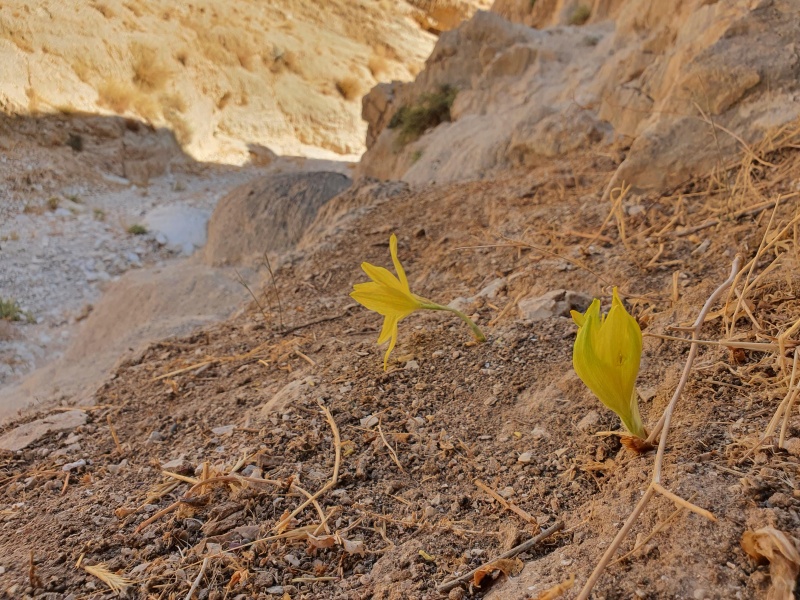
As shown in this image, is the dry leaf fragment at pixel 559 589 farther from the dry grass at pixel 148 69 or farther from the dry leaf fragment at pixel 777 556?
the dry grass at pixel 148 69

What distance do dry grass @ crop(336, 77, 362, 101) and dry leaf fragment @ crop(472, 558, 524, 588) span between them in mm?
12345

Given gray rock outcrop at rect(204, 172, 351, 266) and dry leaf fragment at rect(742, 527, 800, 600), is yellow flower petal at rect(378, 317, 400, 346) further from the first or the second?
gray rock outcrop at rect(204, 172, 351, 266)

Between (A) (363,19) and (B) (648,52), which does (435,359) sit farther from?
(A) (363,19)

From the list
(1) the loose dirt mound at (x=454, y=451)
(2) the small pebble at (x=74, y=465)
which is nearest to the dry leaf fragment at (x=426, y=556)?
(1) the loose dirt mound at (x=454, y=451)

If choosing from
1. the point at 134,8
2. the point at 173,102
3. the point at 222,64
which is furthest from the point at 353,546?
the point at 222,64

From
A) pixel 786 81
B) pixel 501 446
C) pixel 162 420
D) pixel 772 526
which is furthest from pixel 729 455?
pixel 786 81

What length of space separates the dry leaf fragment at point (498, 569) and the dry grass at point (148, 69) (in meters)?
9.79

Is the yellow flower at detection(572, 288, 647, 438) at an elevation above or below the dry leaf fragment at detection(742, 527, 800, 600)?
above

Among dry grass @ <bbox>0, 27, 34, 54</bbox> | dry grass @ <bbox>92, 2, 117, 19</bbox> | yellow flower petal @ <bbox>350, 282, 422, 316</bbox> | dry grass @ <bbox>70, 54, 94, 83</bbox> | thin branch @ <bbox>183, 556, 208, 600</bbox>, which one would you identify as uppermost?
yellow flower petal @ <bbox>350, 282, 422, 316</bbox>

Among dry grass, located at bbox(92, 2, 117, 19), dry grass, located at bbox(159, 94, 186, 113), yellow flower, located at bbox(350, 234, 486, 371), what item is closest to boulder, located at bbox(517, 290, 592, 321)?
yellow flower, located at bbox(350, 234, 486, 371)

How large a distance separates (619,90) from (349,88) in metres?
10.1

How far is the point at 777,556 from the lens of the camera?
0.50m

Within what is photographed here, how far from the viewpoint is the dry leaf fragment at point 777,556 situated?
0.48 meters

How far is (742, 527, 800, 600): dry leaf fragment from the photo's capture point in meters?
0.48
